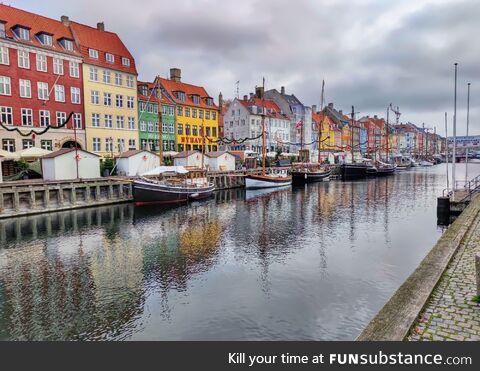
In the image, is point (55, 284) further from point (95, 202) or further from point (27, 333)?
point (95, 202)

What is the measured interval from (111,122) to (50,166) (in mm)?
19126

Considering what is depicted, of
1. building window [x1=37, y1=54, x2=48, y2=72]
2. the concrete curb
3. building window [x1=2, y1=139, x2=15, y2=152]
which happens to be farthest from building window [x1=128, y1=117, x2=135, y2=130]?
the concrete curb

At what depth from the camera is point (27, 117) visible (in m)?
43.5

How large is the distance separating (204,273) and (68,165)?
26.0 meters

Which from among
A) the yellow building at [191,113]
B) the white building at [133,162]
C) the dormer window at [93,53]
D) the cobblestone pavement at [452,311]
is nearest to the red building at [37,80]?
the dormer window at [93,53]

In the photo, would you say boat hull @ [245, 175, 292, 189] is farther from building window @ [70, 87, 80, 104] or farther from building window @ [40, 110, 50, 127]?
building window @ [40, 110, 50, 127]

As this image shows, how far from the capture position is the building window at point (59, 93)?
46.3 m

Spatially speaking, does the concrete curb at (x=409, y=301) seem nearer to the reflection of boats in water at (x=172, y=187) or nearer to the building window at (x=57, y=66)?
the reflection of boats in water at (x=172, y=187)

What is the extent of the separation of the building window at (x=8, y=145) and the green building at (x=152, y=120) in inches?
766

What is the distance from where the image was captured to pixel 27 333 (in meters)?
10.7

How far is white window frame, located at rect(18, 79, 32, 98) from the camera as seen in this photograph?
42.9 meters

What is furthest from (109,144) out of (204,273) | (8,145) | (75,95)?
(204,273)

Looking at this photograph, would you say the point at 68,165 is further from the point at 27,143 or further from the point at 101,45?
the point at 101,45
